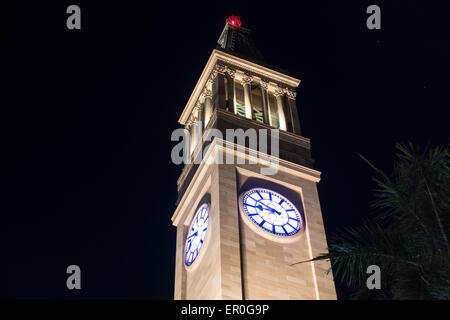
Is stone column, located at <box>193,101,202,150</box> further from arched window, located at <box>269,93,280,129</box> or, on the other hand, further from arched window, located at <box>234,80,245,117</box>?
arched window, located at <box>269,93,280,129</box>

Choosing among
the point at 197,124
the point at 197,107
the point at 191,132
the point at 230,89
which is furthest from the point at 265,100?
the point at 191,132

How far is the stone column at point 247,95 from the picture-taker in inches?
1779

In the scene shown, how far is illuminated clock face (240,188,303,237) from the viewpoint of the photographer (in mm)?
36031

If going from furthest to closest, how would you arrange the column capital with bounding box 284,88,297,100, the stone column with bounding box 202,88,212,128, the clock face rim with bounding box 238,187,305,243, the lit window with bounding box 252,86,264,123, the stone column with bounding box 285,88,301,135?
the column capital with bounding box 284,88,297,100, the lit window with bounding box 252,86,264,123, the stone column with bounding box 202,88,212,128, the stone column with bounding box 285,88,301,135, the clock face rim with bounding box 238,187,305,243

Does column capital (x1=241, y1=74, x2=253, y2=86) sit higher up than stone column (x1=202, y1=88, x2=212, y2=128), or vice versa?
column capital (x1=241, y1=74, x2=253, y2=86)

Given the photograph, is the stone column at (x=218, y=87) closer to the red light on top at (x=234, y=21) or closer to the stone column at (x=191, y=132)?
the stone column at (x=191, y=132)

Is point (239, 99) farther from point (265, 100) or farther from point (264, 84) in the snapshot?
point (264, 84)

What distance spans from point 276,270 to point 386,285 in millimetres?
21020

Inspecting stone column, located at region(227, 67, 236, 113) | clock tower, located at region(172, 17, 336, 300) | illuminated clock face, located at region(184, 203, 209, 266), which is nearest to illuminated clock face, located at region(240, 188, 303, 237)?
clock tower, located at region(172, 17, 336, 300)

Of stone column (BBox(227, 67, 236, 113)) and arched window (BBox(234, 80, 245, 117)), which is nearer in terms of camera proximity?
stone column (BBox(227, 67, 236, 113))

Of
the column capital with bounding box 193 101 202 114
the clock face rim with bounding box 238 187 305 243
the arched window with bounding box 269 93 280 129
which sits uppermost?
the column capital with bounding box 193 101 202 114

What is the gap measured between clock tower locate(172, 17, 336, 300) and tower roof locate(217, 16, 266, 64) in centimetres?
156

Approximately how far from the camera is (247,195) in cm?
3728
